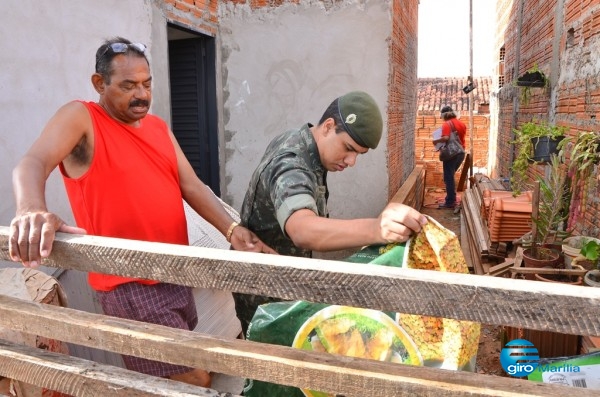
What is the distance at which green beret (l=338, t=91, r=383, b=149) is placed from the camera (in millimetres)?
1812

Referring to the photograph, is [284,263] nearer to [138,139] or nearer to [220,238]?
[138,139]

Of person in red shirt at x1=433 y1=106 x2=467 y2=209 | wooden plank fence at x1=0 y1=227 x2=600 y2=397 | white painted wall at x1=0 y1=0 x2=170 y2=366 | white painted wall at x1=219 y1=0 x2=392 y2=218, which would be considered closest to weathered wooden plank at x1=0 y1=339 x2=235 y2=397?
wooden plank fence at x1=0 y1=227 x2=600 y2=397

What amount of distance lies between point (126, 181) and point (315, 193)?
2.85 feet

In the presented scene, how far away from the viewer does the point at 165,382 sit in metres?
1.31

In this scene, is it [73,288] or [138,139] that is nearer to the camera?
[138,139]

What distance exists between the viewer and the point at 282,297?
1.13 m

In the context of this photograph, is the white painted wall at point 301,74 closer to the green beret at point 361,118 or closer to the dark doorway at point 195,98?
the dark doorway at point 195,98

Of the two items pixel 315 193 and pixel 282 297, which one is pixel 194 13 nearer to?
pixel 315 193

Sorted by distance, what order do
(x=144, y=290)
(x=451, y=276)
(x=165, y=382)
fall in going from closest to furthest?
(x=451, y=276), (x=165, y=382), (x=144, y=290)

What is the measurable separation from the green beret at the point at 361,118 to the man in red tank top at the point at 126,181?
606 millimetres

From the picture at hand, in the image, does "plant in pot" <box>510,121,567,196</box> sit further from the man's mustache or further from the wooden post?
the man's mustache

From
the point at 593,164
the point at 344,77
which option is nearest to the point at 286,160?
the point at 593,164

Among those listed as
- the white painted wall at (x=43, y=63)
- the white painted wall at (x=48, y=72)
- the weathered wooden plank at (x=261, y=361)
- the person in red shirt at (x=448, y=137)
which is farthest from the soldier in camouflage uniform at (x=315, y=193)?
the person in red shirt at (x=448, y=137)

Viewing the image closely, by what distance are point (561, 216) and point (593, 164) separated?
0.65m
